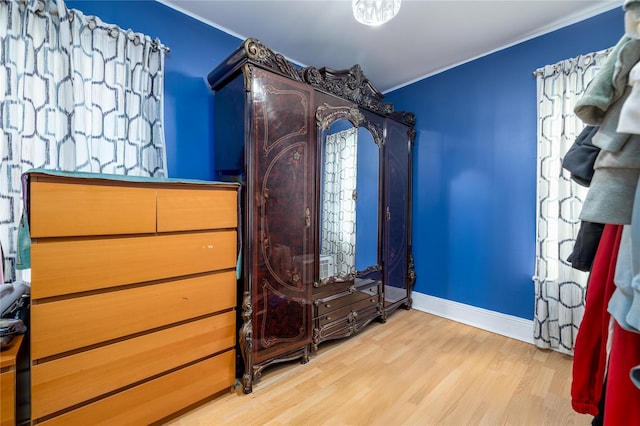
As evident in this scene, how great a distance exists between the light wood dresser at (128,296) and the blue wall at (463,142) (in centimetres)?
77

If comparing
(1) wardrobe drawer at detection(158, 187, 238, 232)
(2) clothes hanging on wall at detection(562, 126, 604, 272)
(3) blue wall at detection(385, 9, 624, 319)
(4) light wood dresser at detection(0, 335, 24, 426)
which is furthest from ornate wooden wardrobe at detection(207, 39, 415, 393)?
(2) clothes hanging on wall at detection(562, 126, 604, 272)

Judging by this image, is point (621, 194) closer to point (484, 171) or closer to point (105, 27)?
point (484, 171)

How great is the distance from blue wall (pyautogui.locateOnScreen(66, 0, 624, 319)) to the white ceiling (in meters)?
0.12

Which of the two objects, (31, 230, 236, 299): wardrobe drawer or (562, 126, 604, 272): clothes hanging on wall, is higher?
(562, 126, 604, 272): clothes hanging on wall

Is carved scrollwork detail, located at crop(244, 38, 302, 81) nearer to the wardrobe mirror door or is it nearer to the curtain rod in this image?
the wardrobe mirror door

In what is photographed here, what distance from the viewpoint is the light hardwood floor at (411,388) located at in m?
1.55

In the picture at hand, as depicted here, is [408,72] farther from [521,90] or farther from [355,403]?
[355,403]

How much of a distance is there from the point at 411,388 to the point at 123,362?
5.60 ft

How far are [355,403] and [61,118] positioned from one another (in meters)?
2.46

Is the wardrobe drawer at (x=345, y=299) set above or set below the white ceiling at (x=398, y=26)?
below

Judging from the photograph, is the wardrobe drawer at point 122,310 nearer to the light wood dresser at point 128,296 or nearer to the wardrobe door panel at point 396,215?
the light wood dresser at point 128,296

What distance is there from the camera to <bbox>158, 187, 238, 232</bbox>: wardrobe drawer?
4.86 ft

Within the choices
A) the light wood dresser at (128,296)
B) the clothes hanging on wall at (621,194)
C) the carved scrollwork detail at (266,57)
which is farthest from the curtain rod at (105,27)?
the clothes hanging on wall at (621,194)

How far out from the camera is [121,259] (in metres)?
1.35
